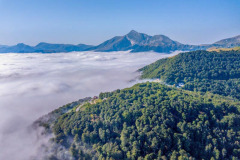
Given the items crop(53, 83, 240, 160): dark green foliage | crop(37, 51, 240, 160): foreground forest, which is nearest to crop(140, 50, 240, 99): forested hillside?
crop(37, 51, 240, 160): foreground forest

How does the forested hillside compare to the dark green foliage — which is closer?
the dark green foliage

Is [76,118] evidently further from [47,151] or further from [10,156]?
[10,156]

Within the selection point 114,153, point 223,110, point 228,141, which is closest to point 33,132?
point 114,153

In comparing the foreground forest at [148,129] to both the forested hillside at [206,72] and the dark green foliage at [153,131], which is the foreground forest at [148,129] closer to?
the dark green foliage at [153,131]

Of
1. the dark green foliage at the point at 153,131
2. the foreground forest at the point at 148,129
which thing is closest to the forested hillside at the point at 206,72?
the foreground forest at the point at 148,129

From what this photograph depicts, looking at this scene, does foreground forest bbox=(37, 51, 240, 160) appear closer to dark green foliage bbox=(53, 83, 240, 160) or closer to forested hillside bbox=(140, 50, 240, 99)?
dark green foliage bbox=(53, 83, 240, 160)

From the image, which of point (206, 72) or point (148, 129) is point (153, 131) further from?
point (206, 72)
